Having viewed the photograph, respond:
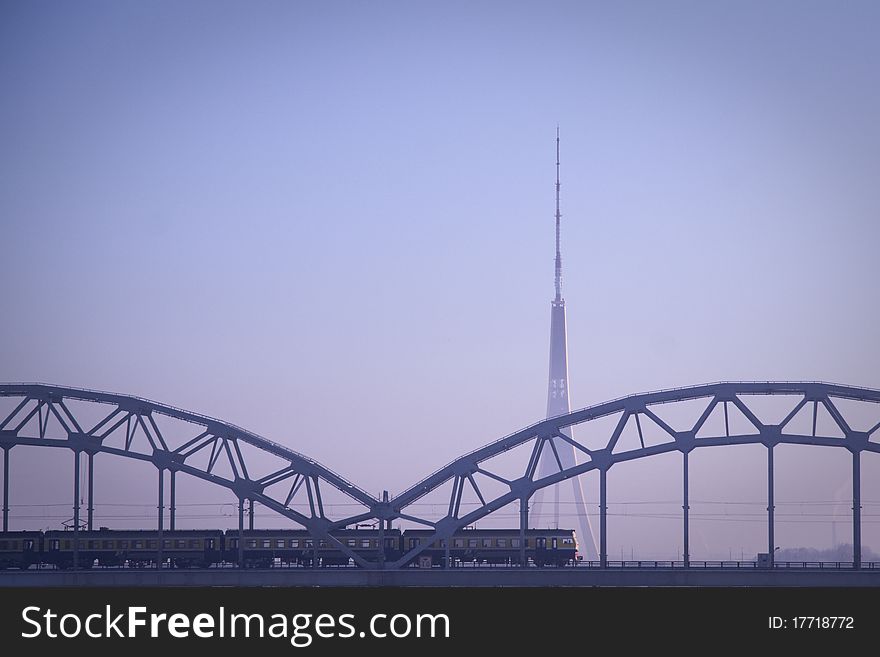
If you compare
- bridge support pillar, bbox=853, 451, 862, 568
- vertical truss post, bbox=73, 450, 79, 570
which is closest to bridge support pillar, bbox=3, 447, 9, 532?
vertical truss post, bbox=73, 450, 79, 570

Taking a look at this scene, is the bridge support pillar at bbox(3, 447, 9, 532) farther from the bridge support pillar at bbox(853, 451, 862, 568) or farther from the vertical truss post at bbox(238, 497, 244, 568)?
the bridge support pillar at bbox(853, 451, 862, 568)

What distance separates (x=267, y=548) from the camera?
15675 cm

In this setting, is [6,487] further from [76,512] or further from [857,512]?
[857,512]

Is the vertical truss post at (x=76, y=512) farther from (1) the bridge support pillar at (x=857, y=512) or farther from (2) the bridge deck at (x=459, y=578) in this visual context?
(1) the bridge support pillar at (x=857, y=512)

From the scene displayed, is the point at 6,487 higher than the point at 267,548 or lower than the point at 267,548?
higher

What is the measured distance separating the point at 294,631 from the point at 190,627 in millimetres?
4084

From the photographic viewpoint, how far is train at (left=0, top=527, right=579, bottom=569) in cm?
15418

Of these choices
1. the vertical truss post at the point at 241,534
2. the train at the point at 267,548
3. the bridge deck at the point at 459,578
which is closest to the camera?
the bridge deck at the point at 459,578

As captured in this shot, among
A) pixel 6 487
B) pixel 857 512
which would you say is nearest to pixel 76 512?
pixel 6 487

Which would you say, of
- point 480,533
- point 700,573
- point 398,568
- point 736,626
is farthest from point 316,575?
point 736,626

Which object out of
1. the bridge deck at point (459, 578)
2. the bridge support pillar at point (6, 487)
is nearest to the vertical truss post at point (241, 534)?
the bridge deck at point (459, 578)

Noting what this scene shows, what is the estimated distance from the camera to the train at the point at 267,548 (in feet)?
506

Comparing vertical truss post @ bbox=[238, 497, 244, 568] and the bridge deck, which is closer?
the bridge deck

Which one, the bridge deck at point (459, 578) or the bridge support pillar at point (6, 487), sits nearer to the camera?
the bridge deck at point (459, 578)
